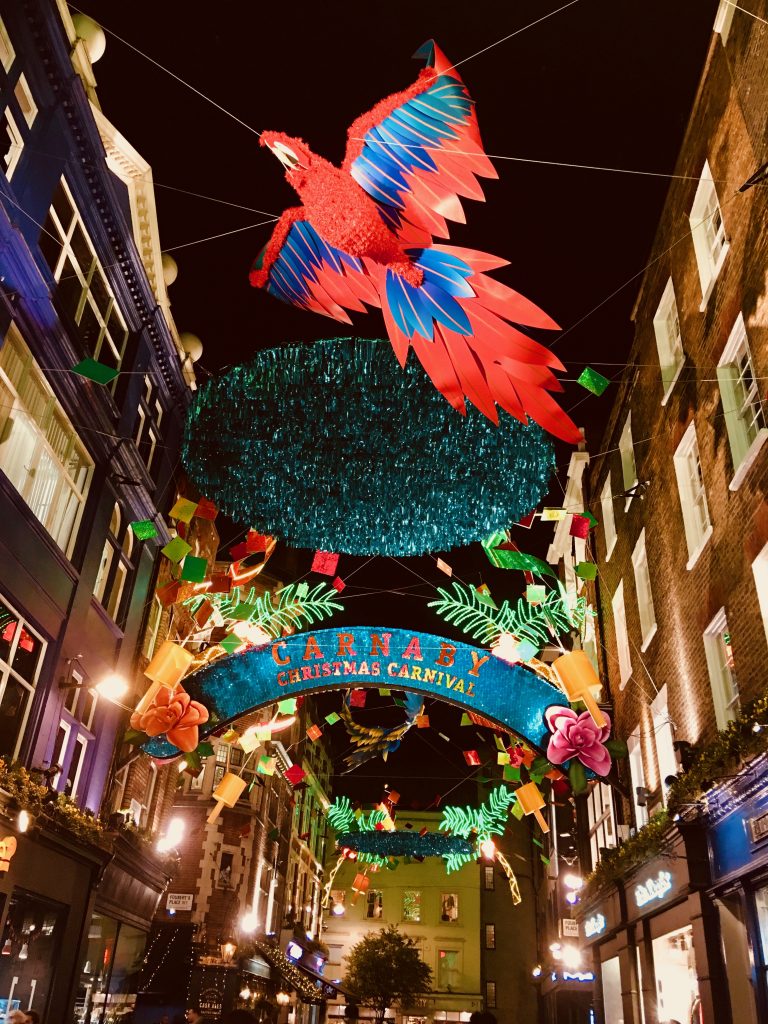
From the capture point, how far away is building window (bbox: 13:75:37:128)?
41.5 ft

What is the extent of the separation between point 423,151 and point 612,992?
18.3 metres

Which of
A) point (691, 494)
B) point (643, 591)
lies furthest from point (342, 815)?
point (691, 494)

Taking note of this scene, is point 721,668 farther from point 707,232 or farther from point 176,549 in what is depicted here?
point 176,549

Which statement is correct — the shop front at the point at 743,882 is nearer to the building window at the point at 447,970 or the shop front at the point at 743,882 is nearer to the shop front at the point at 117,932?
the shop front at the point at 117,932

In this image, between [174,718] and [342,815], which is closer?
[174,718]

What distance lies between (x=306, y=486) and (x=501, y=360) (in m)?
4.32

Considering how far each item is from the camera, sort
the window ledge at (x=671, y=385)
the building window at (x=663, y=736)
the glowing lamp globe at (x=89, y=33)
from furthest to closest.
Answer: the building window at (x=663, y=736) → the glowing lamp globe at (x=89, y=33) → the window ledge at (x=671, y=385)

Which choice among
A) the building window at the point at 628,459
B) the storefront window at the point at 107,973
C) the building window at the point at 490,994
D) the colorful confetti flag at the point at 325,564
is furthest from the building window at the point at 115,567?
the building window at the point at 490,994

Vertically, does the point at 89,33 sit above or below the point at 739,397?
above

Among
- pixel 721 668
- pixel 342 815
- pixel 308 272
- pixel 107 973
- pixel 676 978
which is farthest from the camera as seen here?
pixel 342 815

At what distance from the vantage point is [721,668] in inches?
471

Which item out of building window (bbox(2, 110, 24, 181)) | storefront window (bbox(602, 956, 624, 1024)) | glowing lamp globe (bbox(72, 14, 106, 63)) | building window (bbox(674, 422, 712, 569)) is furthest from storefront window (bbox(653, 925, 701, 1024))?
glowing lamp globe (bbox(72, 14, 106, 63))

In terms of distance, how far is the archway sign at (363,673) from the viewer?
1574 cm

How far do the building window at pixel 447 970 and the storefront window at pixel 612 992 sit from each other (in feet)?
135
